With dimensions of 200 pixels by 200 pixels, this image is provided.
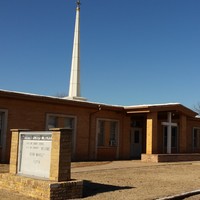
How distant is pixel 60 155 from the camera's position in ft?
32.1

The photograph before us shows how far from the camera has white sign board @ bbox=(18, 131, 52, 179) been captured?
33.5 ft

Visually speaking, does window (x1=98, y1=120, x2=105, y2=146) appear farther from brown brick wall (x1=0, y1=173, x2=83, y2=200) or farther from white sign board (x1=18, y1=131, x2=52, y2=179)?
brown brick wall (x1=0, y1=173, x2=83, y2=200)

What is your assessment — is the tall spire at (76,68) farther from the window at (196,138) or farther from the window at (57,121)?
the window at (196,138)

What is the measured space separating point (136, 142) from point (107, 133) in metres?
4.58

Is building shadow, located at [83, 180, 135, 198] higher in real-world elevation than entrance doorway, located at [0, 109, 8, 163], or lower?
lower

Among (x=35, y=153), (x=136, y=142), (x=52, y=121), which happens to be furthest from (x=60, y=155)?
(x=136, y=142)

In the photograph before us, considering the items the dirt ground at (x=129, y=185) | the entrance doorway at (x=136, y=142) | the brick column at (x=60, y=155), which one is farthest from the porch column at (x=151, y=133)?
the brick column at (x=60, y=155)

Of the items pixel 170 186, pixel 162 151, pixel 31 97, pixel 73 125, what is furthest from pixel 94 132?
pixel 170 186

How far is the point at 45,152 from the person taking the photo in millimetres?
10258

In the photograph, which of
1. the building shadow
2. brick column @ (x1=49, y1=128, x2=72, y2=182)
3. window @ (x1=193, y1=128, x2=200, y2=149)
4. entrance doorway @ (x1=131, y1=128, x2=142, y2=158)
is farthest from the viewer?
window @ (x1=193, y1=128, x2=200, y2=149)

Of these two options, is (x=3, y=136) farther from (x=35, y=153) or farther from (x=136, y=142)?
(x=136, y=142)

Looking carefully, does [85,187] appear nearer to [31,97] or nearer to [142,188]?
[142,188]

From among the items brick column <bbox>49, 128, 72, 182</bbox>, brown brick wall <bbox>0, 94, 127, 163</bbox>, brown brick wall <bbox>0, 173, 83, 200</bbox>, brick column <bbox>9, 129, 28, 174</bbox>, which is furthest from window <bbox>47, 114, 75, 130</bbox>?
brick column <bbox>49, 128, 72, 182</bbox>

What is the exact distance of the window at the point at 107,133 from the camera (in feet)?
79.9
